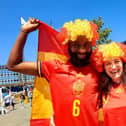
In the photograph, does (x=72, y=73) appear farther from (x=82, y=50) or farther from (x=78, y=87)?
(x=82, y=50)

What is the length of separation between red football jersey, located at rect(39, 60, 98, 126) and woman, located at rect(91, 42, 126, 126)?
9 centimetres

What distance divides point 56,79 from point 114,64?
60cm

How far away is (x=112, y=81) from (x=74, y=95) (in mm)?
411

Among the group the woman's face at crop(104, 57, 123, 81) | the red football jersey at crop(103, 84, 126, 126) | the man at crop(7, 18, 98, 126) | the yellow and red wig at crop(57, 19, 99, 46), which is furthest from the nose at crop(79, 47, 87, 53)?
the red football jersey at crop(103, 84, 126, 126)

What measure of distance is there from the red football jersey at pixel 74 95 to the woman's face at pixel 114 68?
162mm

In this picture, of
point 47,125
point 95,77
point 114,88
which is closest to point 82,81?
point 95,77

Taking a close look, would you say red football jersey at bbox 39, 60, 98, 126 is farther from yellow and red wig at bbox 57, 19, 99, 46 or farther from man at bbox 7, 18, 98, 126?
yellow and red wig at bbox 57, 19, 99, 46

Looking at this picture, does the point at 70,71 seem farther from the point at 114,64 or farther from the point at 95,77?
the point at 114,64

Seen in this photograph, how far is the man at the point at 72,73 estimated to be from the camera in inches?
104

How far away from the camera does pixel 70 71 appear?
275 centimetres

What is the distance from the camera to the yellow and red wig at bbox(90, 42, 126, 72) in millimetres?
2684

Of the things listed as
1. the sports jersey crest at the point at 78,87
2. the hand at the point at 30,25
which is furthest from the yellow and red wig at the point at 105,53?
the hand at the point at 30,25

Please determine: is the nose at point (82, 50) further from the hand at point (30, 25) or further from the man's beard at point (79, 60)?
the hand at point (30, 25)

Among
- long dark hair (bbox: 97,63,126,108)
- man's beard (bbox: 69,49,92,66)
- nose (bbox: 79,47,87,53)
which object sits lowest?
long dark hair (bbox: 97,63,126,108)
